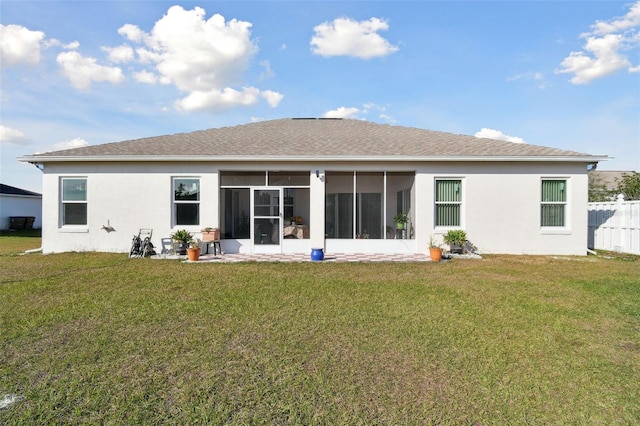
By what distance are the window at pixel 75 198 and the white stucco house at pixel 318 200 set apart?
0.11 feet

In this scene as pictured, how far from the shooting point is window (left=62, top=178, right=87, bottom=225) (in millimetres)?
11797

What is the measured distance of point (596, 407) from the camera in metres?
2.88

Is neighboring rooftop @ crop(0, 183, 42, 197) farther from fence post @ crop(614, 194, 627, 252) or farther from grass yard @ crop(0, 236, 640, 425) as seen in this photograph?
fence post @ crop(614, 194, 627, 252)

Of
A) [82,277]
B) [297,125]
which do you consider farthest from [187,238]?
[297,125]

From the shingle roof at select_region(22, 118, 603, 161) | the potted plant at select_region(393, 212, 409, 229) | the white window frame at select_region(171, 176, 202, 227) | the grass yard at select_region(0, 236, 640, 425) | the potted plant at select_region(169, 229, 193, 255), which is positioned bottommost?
the grass yard at select_region(0, 236, 640, 425)

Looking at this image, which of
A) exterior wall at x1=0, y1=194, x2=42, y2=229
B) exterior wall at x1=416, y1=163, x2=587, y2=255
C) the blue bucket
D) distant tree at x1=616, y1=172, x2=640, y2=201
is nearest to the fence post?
exterior wall at x1=416, y1=163, x2=587, y2=255

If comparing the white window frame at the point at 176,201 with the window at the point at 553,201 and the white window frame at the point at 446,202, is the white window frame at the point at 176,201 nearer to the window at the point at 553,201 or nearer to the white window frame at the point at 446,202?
the white window frame at the point at 446,202

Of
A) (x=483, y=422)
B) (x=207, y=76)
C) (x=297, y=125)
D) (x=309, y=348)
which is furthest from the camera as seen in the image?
(x=207, y=76)

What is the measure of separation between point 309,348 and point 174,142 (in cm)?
1112

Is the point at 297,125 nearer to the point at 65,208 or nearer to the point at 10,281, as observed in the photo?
the point at 65,208

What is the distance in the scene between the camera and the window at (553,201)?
1170 cm

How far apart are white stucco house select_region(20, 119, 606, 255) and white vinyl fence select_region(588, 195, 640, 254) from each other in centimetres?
168

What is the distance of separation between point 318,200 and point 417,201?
3.28m

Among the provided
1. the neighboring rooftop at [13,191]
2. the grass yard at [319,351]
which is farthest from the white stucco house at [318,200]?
the neighboring rooftop at [13,191]
